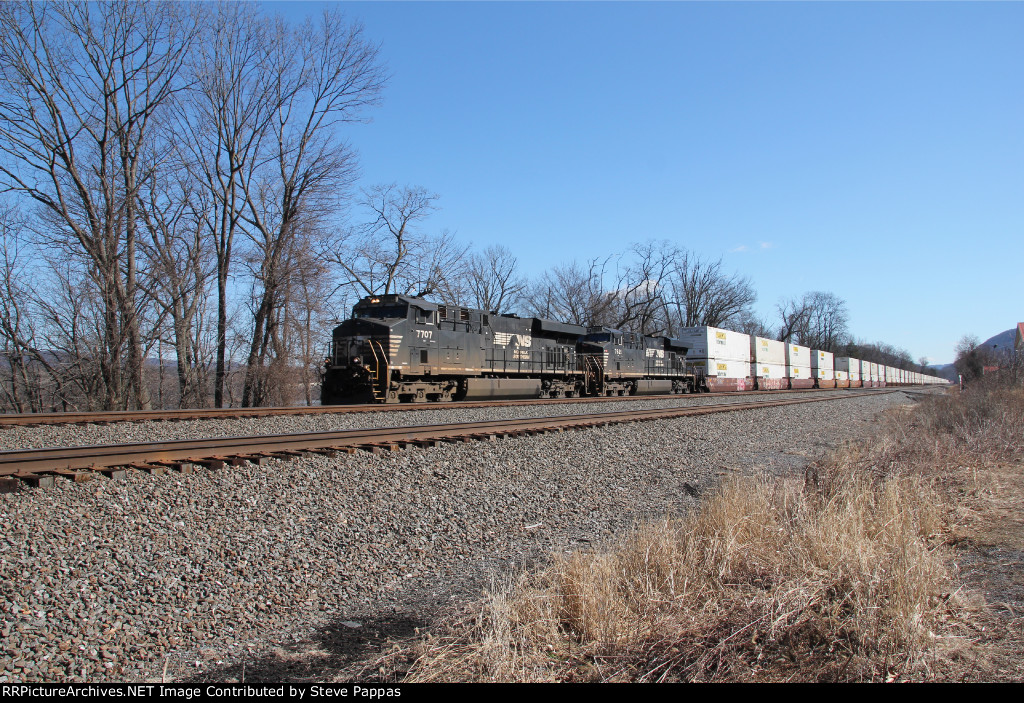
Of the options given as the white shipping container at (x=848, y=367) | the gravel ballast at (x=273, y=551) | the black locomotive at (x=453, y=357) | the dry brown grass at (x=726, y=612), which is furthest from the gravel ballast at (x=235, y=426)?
the white shipping container at (x=848, y=367)

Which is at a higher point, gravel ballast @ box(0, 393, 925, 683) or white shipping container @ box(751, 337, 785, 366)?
white shipping container @ box(751, 337, 785, 366)

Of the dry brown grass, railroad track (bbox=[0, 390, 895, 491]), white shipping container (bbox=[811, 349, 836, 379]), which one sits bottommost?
the dry brown grass

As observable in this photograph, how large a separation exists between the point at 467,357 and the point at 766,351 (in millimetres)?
30775

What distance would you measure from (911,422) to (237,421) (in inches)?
698

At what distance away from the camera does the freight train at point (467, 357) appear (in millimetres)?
16859

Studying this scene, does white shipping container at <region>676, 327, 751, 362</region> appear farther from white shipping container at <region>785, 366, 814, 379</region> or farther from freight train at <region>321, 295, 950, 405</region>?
white shipping container at <region>785, 366, 814, 379</region>

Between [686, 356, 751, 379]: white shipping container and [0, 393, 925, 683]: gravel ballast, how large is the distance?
91.9 ft

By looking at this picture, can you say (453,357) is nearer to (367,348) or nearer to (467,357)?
(467,357)

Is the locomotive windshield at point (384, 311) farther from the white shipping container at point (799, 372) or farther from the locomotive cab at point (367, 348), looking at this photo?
the white shipping container at point (799, 372)

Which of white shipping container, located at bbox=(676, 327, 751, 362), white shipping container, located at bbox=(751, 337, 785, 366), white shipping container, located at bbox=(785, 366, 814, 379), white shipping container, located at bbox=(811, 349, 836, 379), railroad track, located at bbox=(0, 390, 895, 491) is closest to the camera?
railroad track, located at bbox=(0, 390, 895, 491)

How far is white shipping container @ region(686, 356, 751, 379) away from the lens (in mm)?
35188

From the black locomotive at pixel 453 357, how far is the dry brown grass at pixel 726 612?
12.3 metres

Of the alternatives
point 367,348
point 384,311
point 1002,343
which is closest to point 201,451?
point 367,348

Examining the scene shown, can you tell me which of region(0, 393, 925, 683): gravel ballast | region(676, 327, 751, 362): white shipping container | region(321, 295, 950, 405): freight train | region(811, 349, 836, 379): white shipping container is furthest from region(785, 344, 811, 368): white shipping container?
region(0, 393, 925, 683): gravel ballast
